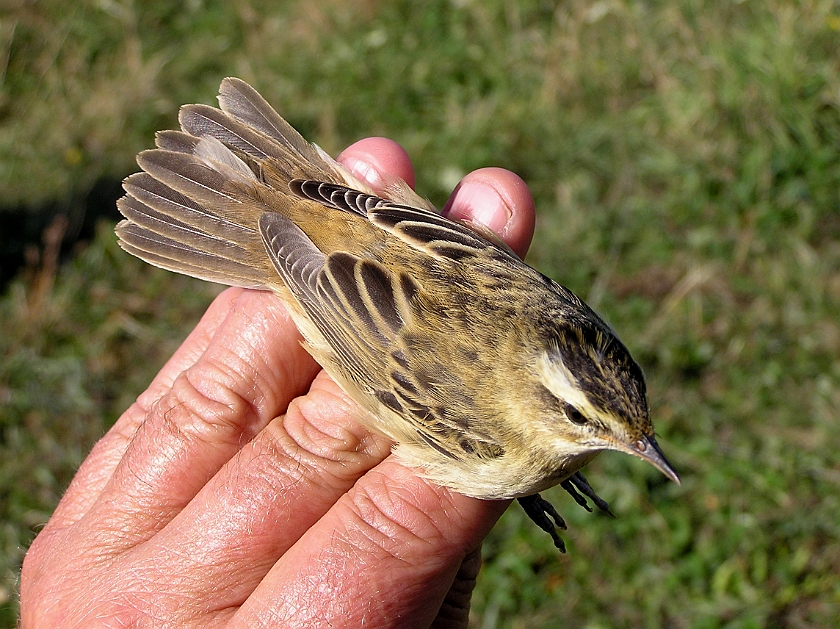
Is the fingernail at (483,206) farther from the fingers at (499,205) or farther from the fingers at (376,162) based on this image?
the fingers at (376,162)

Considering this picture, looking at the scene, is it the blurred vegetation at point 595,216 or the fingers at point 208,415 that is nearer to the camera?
the fingers at point 208,415

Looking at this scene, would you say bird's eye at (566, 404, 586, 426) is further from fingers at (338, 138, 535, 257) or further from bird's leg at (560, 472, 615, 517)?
fingers at (338, 138, 535, 257)

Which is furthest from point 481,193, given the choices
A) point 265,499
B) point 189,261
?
point 265,499

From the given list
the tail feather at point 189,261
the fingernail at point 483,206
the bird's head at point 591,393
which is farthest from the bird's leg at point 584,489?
the tail feather at point 189,261

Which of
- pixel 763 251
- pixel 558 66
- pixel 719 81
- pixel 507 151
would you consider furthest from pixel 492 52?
pixel 763 251

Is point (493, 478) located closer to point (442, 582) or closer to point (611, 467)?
point (442, 582)

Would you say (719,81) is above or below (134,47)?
above

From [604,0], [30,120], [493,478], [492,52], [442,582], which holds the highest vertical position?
[604,0]

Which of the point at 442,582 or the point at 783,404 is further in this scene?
the point at 783,404
